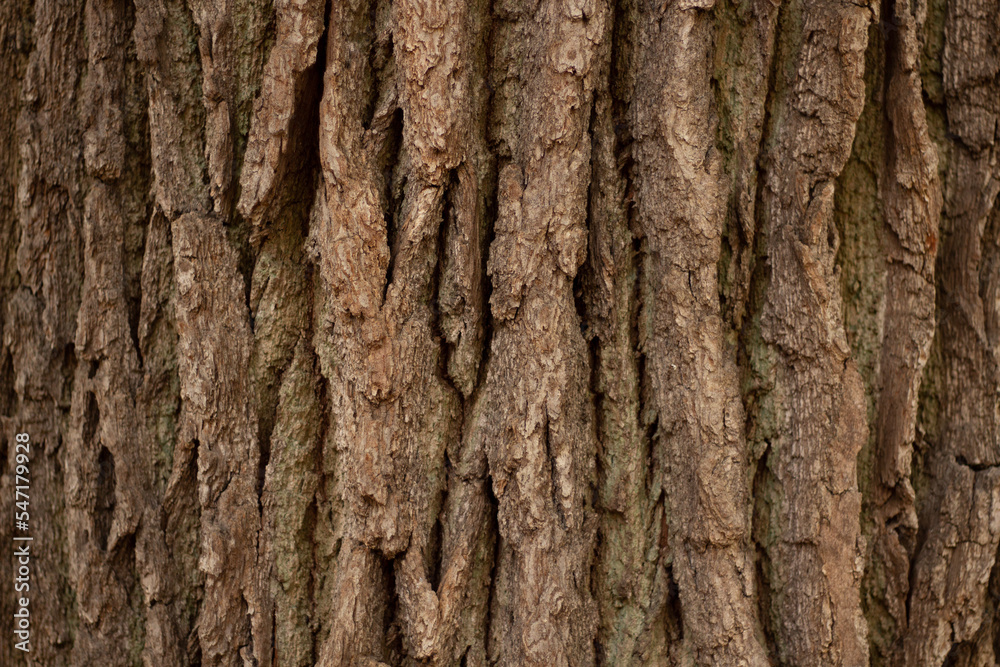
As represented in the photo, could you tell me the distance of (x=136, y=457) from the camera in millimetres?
1449

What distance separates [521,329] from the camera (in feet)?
4.35

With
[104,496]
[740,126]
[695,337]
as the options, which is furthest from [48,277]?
[740,126]

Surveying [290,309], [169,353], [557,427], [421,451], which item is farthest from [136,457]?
[557,427]

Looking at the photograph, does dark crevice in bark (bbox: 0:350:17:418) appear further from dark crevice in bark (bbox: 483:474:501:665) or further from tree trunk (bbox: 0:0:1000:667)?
dark crevice in bark (bbox: 483:474:501:665)

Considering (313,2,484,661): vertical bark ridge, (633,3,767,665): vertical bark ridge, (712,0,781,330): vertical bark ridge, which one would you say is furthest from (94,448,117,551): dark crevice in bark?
(712,0,781,330): vertical bark ridge

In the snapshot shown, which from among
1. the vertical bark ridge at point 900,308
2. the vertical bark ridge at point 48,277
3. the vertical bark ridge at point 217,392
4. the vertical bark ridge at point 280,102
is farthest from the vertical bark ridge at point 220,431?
the vertical bark ridge at point 900,308

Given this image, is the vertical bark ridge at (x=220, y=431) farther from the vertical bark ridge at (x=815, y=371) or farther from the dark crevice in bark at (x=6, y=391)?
the vertical bark ridge at (x=815, y=371)

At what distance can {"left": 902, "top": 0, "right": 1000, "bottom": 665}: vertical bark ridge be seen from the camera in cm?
141

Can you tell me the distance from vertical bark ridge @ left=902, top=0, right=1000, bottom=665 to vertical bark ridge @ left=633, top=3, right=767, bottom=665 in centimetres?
39

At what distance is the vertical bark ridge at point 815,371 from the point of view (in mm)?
1344

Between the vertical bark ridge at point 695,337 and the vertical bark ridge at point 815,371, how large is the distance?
0.09 metres

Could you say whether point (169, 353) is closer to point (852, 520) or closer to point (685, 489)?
point (685, 489)

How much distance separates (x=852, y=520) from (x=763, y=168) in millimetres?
667

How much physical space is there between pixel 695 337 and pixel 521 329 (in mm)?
310
